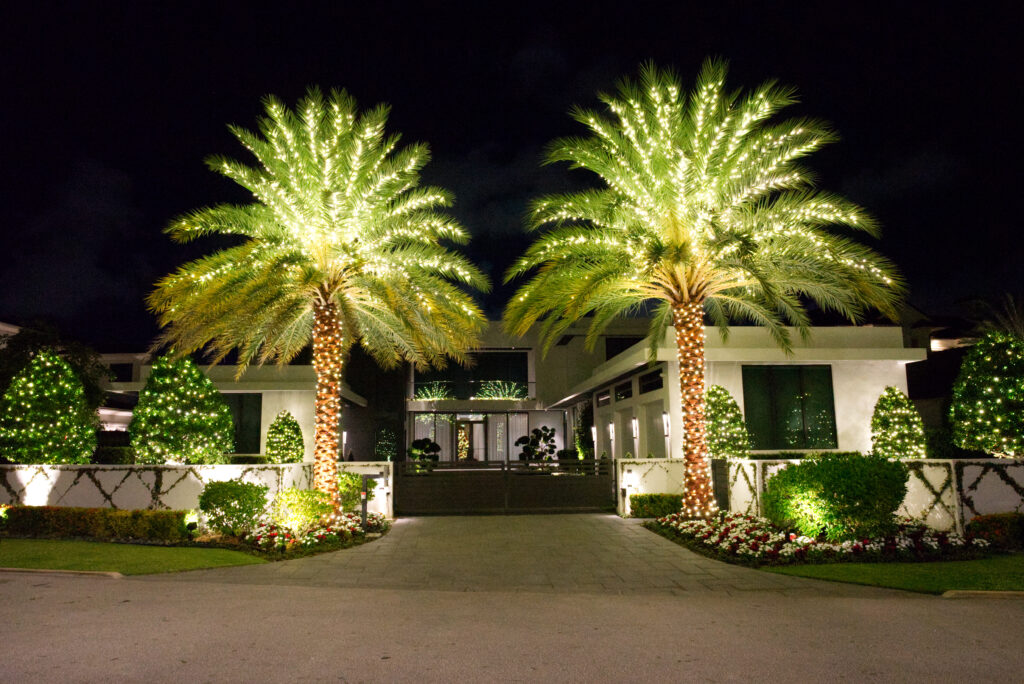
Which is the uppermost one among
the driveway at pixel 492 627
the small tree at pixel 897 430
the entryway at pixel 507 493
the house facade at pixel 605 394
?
the house facade at pixel 605 394

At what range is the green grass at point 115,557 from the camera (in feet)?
33.9

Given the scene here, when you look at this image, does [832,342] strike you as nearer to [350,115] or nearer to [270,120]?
[350,115]

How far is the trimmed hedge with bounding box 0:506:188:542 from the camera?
1284 cm

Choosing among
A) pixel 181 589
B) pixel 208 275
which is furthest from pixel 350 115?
pixel 181 589

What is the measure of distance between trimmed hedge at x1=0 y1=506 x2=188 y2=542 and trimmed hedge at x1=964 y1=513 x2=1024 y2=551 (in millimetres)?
13584

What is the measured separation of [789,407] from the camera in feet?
66.2

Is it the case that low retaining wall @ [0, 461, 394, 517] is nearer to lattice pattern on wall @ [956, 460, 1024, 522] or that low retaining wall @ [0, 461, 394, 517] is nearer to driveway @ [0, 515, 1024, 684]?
driveway @ [0, 515, 1024, 684]

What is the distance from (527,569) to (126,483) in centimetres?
947

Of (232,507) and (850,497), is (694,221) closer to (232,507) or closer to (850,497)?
(850,497)

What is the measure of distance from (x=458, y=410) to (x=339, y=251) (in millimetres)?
20105

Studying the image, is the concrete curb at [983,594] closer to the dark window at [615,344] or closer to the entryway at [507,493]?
the entryway at [507,493]

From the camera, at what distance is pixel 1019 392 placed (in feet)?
47.0

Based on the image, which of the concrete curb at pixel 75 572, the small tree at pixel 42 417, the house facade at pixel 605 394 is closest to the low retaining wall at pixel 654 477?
the house facade at pixel 605 394

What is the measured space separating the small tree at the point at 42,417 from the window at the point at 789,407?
56.6 feet
